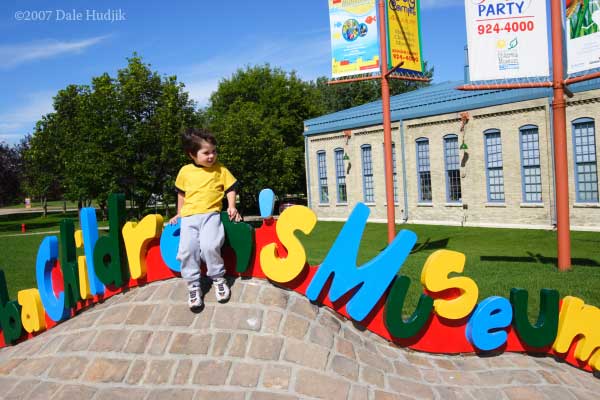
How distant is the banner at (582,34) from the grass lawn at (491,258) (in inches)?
162

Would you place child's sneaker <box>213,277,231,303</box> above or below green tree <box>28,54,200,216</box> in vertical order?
below

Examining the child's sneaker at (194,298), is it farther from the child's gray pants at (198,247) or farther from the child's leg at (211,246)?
the child's leg at (211,246)

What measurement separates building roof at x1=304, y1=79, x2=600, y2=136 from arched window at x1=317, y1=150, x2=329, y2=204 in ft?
4.88

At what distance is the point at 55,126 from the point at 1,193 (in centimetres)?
1533

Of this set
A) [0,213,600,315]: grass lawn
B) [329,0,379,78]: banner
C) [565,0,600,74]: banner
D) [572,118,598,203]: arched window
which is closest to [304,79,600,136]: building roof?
[572,118,598,203]: arched window

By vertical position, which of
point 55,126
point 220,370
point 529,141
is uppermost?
point 55,126

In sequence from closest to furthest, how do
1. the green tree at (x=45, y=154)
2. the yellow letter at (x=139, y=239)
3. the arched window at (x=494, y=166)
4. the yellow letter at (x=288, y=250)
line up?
the yellow letter at (x=288, y=250) → the yellow letter at (x=139, y=239) → the arched window at (x=494, y=166) → the green tree at (x=45, y=154)

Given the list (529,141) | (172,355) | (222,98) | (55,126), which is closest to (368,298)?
(172,355)

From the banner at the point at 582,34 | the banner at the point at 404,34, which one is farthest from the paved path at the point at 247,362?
the banner at the point at 404,34

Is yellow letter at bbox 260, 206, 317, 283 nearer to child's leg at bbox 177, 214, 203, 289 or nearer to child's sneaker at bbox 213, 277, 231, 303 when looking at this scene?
child's sneaker at bbox 213, 277, 231, 303

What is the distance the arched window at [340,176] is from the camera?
96.9 feet

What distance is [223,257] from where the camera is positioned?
6.11m

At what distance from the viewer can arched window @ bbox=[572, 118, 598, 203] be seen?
60.1ft

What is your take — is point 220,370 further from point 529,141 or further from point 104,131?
point 104,131
